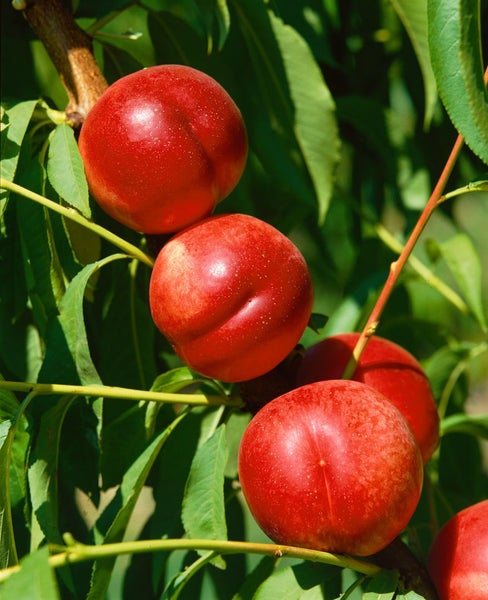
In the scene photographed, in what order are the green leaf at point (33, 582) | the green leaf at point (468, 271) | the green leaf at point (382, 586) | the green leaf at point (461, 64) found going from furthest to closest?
the green leaf at point (468, 271) → the green leaf at point (382, 586) → the green leaf at point (461, 64) → the green leaf at point (33, 582)

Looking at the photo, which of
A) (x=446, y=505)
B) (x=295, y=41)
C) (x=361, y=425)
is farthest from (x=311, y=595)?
(x=295, y=41)

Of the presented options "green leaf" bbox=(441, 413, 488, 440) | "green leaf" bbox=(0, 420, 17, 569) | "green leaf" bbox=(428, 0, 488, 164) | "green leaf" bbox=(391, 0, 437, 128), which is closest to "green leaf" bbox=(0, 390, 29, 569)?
"green leaf" bbox=(0, 420, 17, 569)

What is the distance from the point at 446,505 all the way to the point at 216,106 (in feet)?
2.12

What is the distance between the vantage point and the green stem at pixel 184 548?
0.63 m

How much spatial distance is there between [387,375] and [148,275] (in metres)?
0.36

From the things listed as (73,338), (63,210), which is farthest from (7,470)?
(63,210)

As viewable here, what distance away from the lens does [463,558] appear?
877mm

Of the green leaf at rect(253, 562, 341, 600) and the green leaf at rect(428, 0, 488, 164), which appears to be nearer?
the green leaf at rect(428, 0, 488, 164)

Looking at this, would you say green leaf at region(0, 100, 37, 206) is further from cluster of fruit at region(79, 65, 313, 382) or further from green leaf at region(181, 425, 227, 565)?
green leaf at region(181, 425, 227, 565)

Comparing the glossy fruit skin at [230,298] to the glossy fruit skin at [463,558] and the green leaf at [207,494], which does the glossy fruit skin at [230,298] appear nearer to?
the green leaf at [207,494]

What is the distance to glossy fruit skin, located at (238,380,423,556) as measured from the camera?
0.79m

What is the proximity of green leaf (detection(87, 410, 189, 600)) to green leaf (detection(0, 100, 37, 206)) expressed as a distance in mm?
318

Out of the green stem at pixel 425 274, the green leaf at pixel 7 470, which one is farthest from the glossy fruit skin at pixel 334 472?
the green stem at pixel 425 274

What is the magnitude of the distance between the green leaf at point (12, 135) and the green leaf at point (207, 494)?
353mm
